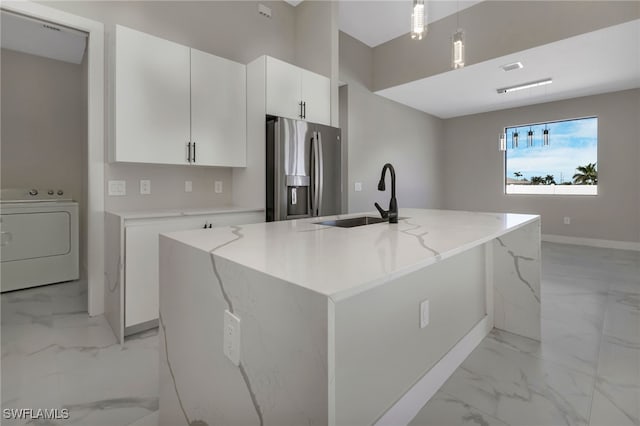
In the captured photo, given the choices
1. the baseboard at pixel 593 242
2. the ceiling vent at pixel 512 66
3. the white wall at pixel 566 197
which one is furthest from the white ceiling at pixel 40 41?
the baseboard at pixel 593 242

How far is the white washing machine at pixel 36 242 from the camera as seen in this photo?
3027 millimetres

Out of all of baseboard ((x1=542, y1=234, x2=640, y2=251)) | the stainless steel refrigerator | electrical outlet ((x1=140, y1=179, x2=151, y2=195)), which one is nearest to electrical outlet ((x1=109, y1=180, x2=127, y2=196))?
electrical outlet ((x1=140, y1=179, x2=151, y2=195))

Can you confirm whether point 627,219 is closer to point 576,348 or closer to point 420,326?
point 576,348

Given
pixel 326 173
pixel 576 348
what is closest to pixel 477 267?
pixel 576 348

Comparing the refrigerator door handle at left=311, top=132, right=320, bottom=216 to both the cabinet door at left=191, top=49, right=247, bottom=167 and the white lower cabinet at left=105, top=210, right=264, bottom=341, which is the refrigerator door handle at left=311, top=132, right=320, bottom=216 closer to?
the cabinet door at left=191, top=49, right=247, bottom=167

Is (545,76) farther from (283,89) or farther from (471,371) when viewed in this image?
(471,371)

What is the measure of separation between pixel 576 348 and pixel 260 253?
218 cm

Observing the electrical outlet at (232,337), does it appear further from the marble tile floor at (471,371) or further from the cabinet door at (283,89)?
the cabinet door at (283,89)

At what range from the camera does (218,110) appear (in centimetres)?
272

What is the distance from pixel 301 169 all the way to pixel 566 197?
17.0ft

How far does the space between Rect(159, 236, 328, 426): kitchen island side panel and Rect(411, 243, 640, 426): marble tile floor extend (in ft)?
3.08

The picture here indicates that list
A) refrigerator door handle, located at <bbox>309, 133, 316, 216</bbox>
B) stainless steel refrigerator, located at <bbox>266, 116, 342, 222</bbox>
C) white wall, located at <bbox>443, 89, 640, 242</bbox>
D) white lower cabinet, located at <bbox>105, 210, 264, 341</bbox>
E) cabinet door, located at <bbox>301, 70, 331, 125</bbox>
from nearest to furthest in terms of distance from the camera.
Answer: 1. white lower cabinet, located at <bbox>105, 210, 264, 341</bbox>
2. stainless steel refrigerator, located at <bbox>266, 116, 342, 222</bbox>
3. refrigerator door handle, located at <bbox>309, 133, 316, 216</bbox>
4. cabinet door, located at <bbox>301, 70, 331, 125</bbox>
5. white wall, located at <bbox>443, 89, 640, 242</bbox>

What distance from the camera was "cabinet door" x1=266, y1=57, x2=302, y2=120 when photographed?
2799 millimetres

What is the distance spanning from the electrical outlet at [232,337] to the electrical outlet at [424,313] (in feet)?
3.38
